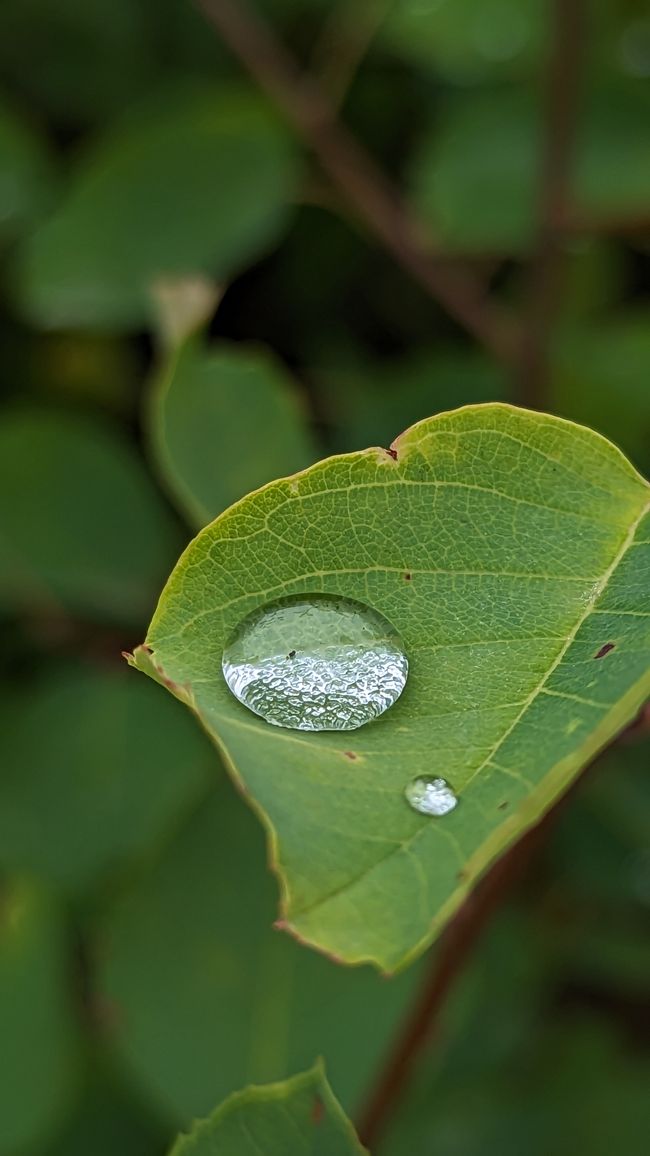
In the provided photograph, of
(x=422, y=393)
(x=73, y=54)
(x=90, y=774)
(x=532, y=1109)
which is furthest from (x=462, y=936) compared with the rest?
(x=73, y=54)

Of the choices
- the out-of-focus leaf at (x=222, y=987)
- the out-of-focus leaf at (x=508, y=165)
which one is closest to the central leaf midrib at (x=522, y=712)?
the out-of-focus leaf at (x=222, y=987)

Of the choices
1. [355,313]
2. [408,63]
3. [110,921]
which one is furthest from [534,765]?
[408,63]

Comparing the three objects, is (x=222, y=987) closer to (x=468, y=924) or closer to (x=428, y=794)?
(x=468, y=924)

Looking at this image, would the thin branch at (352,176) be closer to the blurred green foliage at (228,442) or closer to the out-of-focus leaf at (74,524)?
the blurred green foliage at (228,442)

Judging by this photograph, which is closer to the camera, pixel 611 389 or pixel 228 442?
pixel 228 442

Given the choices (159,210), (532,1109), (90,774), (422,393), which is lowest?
(532,1109)

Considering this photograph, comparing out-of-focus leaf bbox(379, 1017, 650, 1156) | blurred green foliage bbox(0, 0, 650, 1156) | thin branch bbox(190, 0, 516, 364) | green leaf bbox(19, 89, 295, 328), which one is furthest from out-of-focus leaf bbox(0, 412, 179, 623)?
out-of-focus leaf bbox(379, 1017, 650, 1156)

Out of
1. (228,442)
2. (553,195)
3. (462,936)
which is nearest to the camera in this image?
(462,936)
